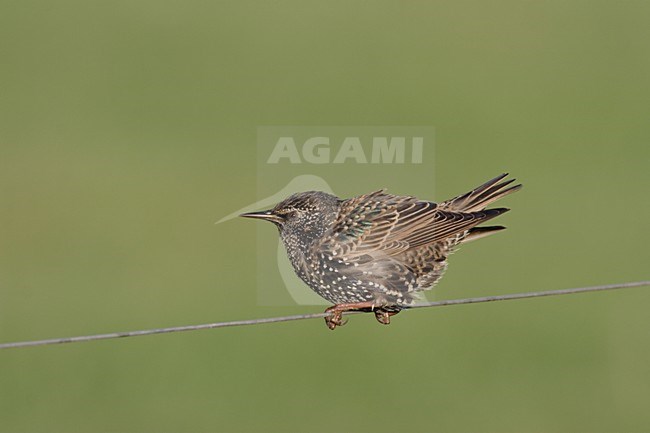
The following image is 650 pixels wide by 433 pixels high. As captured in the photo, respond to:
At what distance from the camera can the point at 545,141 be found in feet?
64.6

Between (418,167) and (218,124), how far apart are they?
38.2 feet

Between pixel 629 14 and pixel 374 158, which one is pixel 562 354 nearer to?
pixel 374 158

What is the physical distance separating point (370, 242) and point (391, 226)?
0.18m

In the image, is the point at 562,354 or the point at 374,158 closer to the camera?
the point at 374,158

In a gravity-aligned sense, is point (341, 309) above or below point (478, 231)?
below

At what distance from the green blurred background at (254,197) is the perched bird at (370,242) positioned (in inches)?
84.6

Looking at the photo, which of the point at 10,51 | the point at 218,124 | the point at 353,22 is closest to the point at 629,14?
the point at 353,22

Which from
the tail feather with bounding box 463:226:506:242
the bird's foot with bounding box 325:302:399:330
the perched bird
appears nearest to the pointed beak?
the perched bird

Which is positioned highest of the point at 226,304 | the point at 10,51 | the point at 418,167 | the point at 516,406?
the point at 10,51

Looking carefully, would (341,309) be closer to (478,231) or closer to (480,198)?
(478,231)

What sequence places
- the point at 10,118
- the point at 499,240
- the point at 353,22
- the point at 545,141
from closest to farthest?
the point at 499,240 < the point at 545,141 < the point at 10,118 < the point at 353,22

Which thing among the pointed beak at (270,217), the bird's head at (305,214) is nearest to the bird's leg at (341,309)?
the bird's head at (305,214)

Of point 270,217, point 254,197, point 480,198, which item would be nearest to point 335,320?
point 270,217

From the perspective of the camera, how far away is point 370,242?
6848 mm
